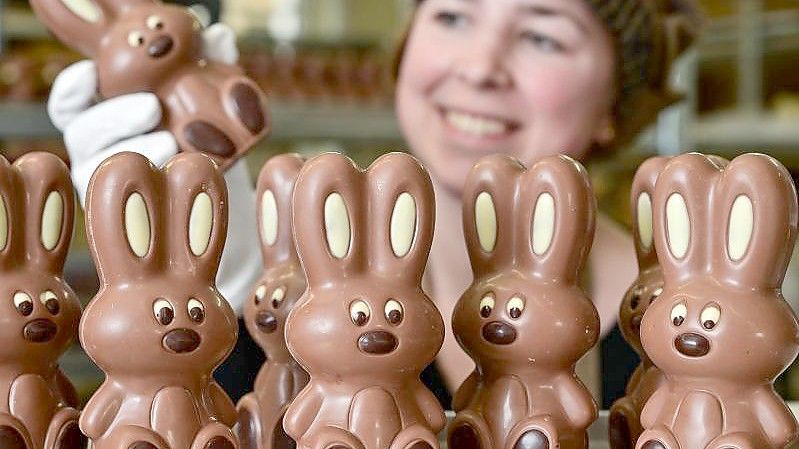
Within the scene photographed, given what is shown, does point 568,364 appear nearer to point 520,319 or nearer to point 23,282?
point 520,319

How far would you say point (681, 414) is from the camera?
465mm

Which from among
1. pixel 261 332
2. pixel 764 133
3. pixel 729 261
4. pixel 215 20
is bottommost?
pixel 764 133

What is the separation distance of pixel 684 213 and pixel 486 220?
0.09 meters

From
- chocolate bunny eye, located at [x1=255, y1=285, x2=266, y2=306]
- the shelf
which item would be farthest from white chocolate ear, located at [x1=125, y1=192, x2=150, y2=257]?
the shelf

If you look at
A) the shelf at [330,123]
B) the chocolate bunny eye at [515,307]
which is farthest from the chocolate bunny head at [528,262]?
the shelf at [330,123]

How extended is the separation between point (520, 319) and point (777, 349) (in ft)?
0.36

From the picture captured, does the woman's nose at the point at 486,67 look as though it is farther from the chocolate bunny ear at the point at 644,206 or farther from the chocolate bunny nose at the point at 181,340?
the chocolate bunny nose at the point at 181,340

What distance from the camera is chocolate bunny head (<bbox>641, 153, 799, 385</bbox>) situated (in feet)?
Answer: 1.49

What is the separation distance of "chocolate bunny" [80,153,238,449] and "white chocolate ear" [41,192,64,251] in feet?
0.12

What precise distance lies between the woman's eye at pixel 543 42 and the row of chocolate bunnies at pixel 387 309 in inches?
17.9

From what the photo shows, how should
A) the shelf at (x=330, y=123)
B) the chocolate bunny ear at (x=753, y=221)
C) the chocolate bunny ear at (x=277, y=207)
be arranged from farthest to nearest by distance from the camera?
1. the shelf at (x=330, y=123)
2. the chocolate bunny ear at (x=277, y=207)
3. the chocolate bunny ear at (x=753, y=221)

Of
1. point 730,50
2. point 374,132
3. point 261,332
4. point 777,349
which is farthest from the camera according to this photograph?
point 730,50

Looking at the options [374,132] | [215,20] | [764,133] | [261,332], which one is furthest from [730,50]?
[261,332]

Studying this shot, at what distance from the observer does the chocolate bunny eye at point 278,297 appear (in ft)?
1.81
